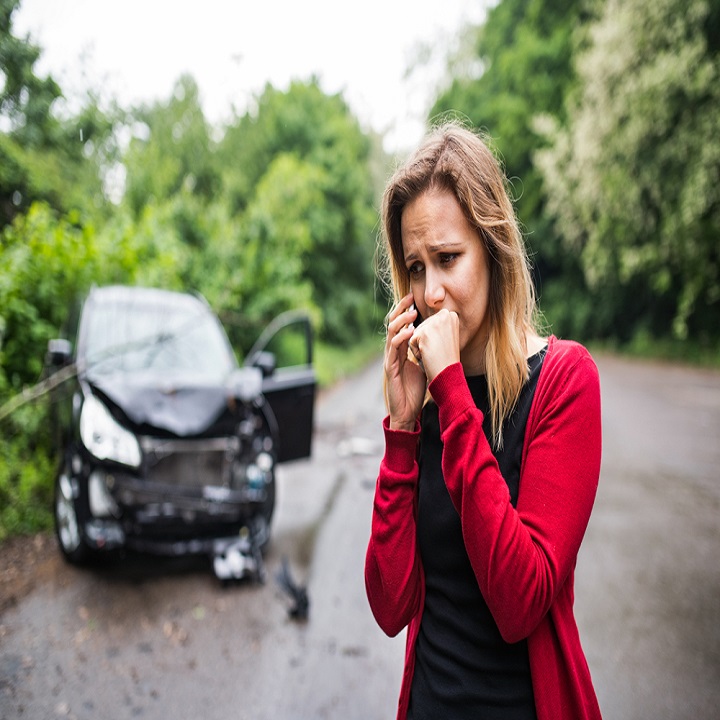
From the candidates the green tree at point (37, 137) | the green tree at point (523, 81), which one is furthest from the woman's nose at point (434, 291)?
the green tree at point (523, 81)

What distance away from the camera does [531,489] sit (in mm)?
1188

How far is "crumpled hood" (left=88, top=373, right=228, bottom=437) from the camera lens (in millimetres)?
4305

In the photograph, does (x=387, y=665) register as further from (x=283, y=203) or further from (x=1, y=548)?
(x=283, y=203)

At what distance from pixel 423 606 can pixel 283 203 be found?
1682 cm

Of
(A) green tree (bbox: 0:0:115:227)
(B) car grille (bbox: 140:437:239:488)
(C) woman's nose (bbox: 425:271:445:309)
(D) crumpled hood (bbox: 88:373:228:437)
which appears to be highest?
(A) green tree (bbox: 0:0:115:227)

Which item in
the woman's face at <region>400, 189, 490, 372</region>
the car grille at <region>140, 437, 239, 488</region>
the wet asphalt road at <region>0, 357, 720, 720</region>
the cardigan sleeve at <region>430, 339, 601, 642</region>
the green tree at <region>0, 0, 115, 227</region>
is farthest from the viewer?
the green tree at <region>0, 0, 115, 227</region>

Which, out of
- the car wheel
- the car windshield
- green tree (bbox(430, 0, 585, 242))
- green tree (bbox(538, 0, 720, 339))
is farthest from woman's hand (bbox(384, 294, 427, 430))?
green tree (bbox(430, 0, 585, 242))

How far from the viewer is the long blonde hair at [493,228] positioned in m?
1.32

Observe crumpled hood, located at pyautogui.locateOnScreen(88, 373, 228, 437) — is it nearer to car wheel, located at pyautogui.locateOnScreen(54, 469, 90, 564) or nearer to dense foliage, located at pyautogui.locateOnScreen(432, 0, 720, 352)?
car wheel, located at pyautogui.locateOnScreen(54, 469, 90, 564)

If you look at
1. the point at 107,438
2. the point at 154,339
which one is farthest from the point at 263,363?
the point at 107,438

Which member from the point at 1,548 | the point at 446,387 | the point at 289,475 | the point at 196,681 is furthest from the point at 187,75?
the point at 446,387

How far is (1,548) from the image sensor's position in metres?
4.63

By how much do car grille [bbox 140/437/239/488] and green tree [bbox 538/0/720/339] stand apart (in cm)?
1345

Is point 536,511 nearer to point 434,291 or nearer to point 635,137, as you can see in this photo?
point 434,291
